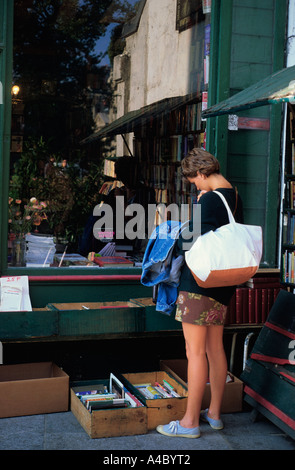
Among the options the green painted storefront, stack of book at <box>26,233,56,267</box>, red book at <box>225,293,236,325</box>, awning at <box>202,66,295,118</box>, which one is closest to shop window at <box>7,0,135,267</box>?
stack of book at <box>26,233,56,267</box>

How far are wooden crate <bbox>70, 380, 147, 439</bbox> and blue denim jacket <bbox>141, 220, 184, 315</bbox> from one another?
0.76m

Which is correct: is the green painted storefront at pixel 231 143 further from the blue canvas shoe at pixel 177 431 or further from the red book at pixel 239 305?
the blue canvas shoe at pixel 177 431

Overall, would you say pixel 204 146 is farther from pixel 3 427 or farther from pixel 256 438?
pixel 3 427

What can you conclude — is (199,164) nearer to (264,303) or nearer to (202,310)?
(202,310)

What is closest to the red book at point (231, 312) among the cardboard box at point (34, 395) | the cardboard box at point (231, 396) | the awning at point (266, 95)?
the cardboard box at point (231, 396)

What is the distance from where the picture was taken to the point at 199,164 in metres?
4.41

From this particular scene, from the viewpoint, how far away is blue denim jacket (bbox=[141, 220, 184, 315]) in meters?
4.56

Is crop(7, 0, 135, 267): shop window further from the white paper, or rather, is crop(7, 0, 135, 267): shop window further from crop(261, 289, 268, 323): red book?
crop(261, 289, 268, 323): red book

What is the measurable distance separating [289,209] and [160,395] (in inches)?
73.1

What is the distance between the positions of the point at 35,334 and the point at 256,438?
69.7 inches

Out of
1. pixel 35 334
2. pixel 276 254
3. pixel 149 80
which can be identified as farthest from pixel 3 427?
pixel 149 80

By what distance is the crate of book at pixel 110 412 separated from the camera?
4.42 metres

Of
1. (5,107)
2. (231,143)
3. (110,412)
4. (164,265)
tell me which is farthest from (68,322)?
(231,143)

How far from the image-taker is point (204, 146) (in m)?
5.85
